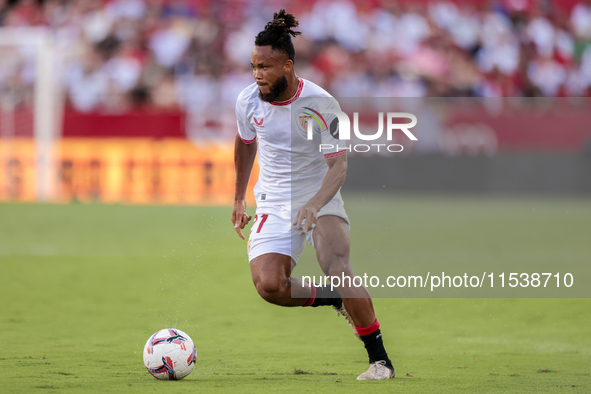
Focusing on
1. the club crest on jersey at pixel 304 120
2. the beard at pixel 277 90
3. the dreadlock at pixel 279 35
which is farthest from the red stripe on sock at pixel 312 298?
the dreadlock at pixel 279 35

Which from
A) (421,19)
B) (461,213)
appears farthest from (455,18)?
(461,213)

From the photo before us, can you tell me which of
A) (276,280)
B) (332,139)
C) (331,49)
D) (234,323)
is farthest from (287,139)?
(331,49)

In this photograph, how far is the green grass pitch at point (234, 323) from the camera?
16.7ft

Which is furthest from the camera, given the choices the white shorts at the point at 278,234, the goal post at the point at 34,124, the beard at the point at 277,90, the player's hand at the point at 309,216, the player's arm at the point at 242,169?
the goal post at the point at 34,124

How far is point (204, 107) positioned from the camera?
18125 mm

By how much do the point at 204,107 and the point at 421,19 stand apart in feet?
20.5

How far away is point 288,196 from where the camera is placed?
18.8 ft

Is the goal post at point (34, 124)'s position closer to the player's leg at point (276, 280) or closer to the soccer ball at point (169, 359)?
the player's leg at point (276, 280)

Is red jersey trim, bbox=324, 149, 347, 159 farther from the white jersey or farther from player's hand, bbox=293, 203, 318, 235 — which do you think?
player's hand, bbox=293, 203, 318, 235

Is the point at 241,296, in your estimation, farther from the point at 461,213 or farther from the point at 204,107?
the point at 204,107

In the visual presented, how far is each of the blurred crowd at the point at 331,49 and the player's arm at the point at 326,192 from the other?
13.1 meters

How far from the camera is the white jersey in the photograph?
5.45 metres

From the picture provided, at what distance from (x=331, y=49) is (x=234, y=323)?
44.1 feet

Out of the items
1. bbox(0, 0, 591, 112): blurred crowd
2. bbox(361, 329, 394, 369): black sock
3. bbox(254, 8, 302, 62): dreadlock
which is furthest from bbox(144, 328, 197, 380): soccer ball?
bbox(0, 0, 591, 112): blurred crowd
